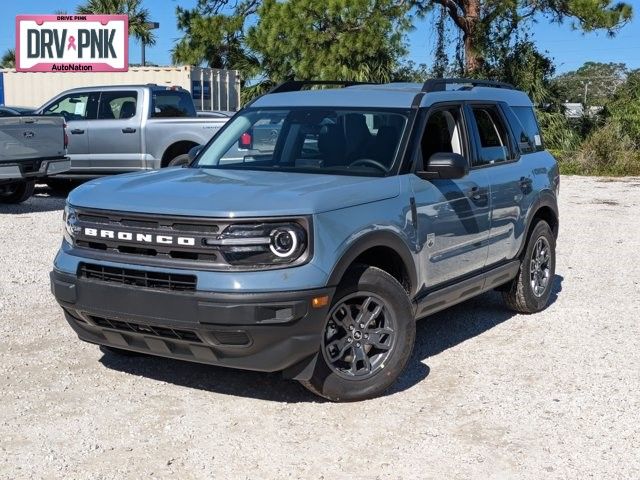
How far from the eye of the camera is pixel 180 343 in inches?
200

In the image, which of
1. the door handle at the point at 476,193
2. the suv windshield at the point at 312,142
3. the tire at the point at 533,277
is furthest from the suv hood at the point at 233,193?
the tire at the point at 533,277

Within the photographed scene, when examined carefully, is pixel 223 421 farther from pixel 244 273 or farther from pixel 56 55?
pixel 56 55

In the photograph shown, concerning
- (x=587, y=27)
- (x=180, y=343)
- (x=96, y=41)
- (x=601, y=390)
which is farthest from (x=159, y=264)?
(x=96, y=41)

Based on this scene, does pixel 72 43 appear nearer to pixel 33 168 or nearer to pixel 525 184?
pixel 33 168

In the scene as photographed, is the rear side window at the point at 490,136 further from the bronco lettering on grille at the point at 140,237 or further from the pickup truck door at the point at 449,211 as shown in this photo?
the bronco lettering on grille at the point at 140,237

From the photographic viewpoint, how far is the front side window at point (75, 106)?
1584 centimetres

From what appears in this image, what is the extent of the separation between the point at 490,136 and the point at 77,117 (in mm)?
10361

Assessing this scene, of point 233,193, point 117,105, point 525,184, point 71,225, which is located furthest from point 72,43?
point 233,193

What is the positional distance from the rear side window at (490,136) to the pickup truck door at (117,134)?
364 inches

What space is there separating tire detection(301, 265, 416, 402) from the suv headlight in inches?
60.5

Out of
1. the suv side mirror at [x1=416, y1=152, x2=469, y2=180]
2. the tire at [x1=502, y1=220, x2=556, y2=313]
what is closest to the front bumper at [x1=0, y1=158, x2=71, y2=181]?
the tire at [x1=502, y1=220, x2=556, y2=313]

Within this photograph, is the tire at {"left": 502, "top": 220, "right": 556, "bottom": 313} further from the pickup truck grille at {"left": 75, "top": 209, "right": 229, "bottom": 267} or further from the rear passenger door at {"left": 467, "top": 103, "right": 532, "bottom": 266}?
the pickup truck grille at {"left": 75, "top": 209, "right": 229, "bottom": 267}

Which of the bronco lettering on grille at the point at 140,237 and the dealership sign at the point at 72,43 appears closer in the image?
the bronco lettering on grille at the point at 140,237

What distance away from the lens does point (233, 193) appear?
17.1 ft
